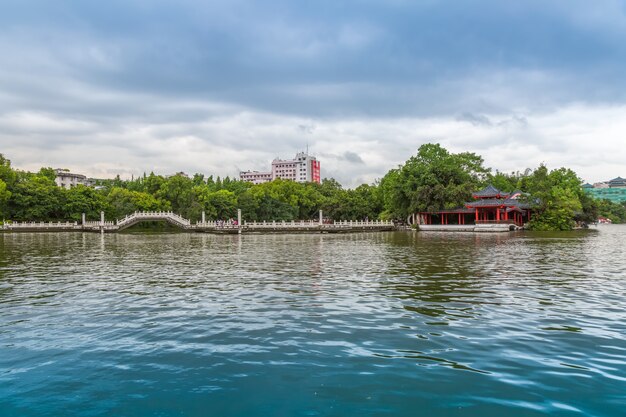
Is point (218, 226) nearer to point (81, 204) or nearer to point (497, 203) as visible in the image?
point (81, 204)

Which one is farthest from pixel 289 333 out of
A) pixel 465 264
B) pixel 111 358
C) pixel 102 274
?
pixel 465 264

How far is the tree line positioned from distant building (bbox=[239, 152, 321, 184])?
102 metres

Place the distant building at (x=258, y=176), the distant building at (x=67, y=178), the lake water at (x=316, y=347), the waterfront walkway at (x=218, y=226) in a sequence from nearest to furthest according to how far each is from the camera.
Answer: the lake water at (x=316, y=347), the waterfront walkway at (x=218, y=226), the distant building at (x=67, y=178), the distant building at (x=258, y=176)

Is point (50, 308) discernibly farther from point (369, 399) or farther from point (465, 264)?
point (465, 264)

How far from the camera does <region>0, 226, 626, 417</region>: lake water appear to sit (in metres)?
5.67

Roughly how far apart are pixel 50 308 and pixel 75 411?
6389 millimetres

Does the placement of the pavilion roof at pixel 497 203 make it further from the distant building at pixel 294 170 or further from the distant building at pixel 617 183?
the distant building at pixel 617 183

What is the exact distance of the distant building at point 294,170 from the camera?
188375 millimetres

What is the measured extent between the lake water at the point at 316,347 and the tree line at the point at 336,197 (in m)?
47.4

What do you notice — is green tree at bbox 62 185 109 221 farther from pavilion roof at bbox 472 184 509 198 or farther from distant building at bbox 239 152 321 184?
distant building at bbox 239 152 321 184

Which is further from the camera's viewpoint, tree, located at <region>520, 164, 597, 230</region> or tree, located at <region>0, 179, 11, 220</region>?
tree, located at <region>0, 179, 11, 220</region>

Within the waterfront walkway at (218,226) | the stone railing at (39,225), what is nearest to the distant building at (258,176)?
the waterfront walkway at (218,226)

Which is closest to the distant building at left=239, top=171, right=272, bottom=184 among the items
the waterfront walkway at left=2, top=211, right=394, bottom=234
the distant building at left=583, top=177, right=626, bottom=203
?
the distant building at left=583, top=177, right=626, bottom=203

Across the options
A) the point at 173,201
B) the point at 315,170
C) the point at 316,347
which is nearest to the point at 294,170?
the point at 315,170
